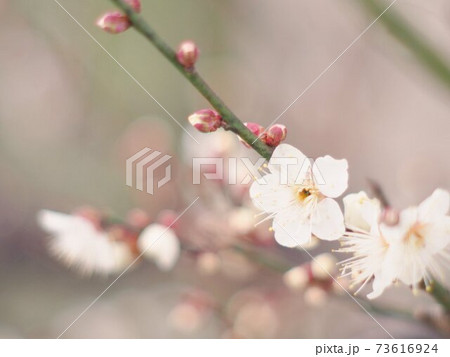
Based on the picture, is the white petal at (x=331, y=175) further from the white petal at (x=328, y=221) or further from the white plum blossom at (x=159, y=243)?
the white plum blossom at (x=159, y=243)

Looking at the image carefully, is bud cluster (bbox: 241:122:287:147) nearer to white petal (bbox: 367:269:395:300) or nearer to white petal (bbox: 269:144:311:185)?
white petal (bbox: 269:144:311:185)

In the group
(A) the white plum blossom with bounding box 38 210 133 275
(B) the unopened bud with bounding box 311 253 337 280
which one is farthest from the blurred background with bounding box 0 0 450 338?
(B) the unopened bud with bounding box 311 253 337 280

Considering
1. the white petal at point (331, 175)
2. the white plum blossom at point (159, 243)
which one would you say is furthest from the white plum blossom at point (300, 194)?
the white plum blossom at point (159, 243)

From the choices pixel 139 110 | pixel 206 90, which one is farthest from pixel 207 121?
pixel 139 110

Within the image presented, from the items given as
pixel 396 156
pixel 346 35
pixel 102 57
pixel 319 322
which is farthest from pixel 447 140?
pixel 102 57

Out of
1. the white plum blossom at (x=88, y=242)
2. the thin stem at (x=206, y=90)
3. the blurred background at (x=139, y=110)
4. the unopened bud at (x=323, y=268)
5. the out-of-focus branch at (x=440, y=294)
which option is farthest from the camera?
the blurred background at (x=139, y=110)
